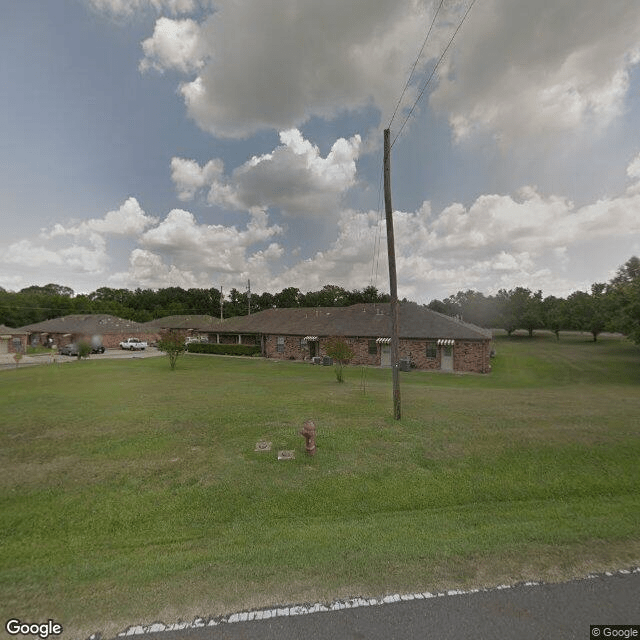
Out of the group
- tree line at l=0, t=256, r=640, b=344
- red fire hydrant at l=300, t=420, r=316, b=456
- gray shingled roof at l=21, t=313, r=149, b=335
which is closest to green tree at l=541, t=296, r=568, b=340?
tree line at l=0, t=256, r=640, b=344

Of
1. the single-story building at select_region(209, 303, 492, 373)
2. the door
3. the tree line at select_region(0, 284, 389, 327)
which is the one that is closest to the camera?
the single-story building at select_region(209, 303, 492, 373)

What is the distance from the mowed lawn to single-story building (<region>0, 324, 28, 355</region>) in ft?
133

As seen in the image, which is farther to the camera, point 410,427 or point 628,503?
point 410,427

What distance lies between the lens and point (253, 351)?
35.2 meters

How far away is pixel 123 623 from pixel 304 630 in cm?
183

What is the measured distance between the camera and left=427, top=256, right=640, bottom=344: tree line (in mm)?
46700

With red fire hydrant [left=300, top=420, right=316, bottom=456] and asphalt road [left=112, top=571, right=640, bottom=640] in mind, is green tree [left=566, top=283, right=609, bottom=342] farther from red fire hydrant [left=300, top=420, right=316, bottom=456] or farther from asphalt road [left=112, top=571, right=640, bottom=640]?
asphalt road [left=112, top=571, right=640, bottom=640]

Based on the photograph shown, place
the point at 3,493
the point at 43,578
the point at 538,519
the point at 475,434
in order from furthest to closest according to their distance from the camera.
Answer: the point at 475,434 < the point at 3,493 < the point at 538,519 < the point at 43,578

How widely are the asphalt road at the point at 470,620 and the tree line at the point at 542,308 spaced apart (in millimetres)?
32144

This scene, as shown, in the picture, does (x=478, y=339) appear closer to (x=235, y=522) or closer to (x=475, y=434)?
(x=475, y=434)

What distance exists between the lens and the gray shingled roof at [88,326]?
4653cm

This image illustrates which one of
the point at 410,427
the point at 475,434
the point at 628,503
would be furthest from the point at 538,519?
the point at 410,427

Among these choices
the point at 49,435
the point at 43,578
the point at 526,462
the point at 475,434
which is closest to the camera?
the point at 43,578

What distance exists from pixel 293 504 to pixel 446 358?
22.8 metres
